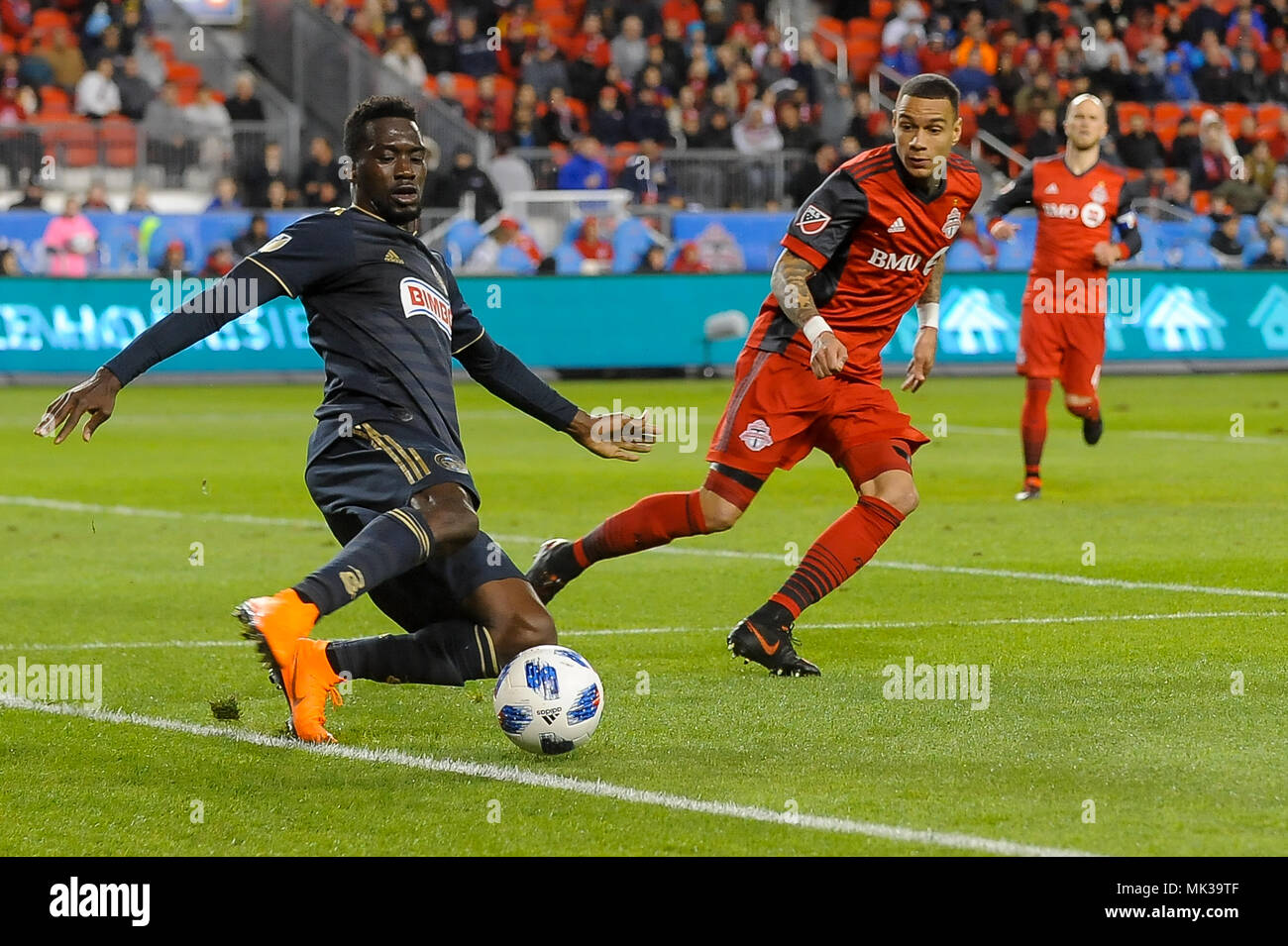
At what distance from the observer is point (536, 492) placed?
12.5 metres

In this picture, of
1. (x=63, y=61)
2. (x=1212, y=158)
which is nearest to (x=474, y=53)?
(x=63, y=61)

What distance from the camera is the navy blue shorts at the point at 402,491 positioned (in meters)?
5.61

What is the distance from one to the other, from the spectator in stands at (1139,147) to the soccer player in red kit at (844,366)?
20220mm

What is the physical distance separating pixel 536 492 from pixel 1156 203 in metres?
15.3

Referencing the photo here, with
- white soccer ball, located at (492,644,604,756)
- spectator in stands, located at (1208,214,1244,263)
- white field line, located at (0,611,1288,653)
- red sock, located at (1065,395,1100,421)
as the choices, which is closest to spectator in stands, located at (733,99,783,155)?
spectator in stands, located at (1208,214,1244,263)

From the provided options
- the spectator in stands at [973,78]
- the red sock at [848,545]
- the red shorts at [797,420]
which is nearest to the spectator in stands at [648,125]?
the spectator in stands at [973,78]

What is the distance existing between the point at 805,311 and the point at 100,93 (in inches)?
777

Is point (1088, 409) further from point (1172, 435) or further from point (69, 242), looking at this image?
point (69, 242)

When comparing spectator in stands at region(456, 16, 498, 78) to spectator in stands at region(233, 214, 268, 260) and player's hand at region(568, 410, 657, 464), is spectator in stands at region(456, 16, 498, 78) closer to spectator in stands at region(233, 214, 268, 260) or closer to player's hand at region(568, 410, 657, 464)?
spectator in stands at region(233, 214, 268, 260)

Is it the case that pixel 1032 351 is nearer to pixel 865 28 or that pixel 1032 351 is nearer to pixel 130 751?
pixel 130 751

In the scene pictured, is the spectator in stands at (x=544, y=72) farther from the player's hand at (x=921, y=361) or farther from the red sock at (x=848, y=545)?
the red sock at (x=848, y=545)

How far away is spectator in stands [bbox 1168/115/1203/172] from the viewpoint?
26.9 m

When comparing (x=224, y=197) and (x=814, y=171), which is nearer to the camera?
(x=224, y=197)

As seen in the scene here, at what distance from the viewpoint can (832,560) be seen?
6.79 meters
